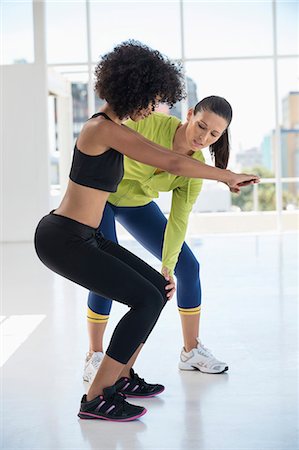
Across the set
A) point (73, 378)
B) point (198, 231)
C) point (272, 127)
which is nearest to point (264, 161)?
point (272, 127)

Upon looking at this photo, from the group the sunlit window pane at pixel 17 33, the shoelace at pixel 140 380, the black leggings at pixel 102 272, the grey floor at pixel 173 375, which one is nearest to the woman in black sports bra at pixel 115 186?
the black leggings at pixel 102 272

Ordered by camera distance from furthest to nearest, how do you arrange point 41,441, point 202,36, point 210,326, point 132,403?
point 202,36 < point 210,326 < point 132,403 < point 41,441

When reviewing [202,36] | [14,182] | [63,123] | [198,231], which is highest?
[202,36]

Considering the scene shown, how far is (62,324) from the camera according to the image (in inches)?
181

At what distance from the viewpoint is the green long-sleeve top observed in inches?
124

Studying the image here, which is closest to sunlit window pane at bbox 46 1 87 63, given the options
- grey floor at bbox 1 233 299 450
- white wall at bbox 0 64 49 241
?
white wall at bbox 0 64 49 241

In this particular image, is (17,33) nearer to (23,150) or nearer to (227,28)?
(23,150)

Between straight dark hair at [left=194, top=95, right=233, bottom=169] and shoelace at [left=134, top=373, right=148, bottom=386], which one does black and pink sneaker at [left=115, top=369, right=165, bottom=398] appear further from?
straight dark hair at [left=194, top=95, right=233, bottom=169]

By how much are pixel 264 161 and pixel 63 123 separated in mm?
3252

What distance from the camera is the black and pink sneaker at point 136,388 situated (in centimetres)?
308

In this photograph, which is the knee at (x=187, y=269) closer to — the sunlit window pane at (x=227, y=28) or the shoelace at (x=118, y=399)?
the shoelace at (x=118, y=399)

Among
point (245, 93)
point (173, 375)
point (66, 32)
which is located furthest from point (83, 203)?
point (245, 93)

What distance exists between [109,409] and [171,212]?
0.86 metres

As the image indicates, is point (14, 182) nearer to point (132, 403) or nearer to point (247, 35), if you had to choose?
point (247, 35)
